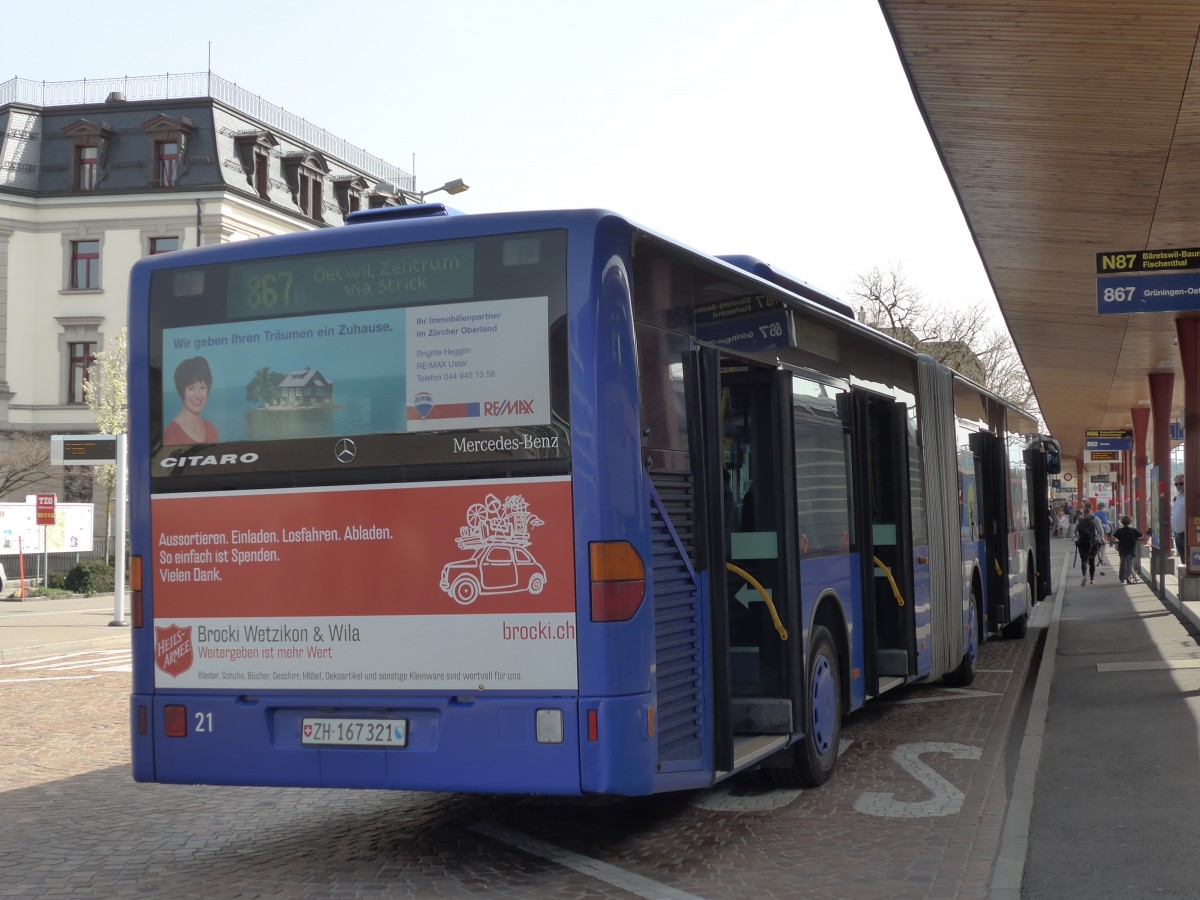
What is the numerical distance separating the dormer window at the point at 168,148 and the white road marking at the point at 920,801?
44.5 metres

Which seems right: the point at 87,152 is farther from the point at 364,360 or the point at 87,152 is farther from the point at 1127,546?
the point at 364,360

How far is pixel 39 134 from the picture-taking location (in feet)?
170

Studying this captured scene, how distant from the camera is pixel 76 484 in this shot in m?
48.2

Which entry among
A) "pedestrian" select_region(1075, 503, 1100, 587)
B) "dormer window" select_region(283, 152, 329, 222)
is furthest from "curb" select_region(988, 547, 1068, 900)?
"dormer window" select_region(283, 152, 329, 222)

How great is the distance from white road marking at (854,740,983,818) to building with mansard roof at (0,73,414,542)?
139ft

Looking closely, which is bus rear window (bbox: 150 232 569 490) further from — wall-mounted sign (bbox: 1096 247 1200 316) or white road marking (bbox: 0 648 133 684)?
wall-mounted sign (bbox: 1096 247 1200 316)

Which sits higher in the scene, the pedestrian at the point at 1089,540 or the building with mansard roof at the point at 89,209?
the building with mansard roof at the point at 89,209

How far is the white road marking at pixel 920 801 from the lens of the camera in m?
8.02

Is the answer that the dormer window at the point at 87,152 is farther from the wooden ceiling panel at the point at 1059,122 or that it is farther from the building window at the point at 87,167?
the wooden ceiling panel at the point at 1059,122

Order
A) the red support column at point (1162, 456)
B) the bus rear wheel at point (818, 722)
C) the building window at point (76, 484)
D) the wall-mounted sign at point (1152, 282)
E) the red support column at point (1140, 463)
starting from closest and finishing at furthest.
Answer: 1. the bus rear wheel at point (818, 722)
2. the wall-mounted sign at point (1152, 282)
3. the red support column at point (1162, 456)
4. the building window at point (76, 484)
5. the red support column at point (1140, 463)

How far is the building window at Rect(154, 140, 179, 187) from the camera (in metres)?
50.0

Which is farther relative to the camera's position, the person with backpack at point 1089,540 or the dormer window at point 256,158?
the dormer window at point 256,158

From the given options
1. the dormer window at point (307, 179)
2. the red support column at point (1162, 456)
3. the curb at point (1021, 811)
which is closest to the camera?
the curb at point (1021, 811)

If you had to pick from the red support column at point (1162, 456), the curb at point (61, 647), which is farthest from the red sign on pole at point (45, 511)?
the red support column at point (1162, 456)
